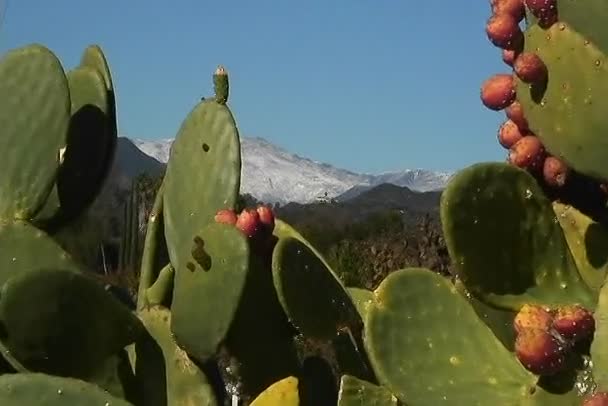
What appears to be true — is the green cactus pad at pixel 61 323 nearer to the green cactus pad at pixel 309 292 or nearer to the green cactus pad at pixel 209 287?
the green cactus pad at pixel 209 287

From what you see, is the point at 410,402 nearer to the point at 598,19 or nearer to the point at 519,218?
the point at 519,218

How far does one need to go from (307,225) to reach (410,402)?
15121 millimetres

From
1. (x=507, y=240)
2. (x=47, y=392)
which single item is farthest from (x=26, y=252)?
(x=507, y=240)

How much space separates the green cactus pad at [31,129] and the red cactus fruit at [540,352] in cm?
80

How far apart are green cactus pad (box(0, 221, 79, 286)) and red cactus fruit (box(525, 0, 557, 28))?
2.39 feet

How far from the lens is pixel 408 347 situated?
1.32 m

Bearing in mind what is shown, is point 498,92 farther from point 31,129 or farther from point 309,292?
point 31,129

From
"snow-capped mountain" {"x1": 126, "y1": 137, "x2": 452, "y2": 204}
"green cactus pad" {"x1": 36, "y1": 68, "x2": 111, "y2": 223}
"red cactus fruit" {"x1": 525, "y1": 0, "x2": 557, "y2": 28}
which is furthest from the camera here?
"snow-capped mountain" {"x1": 126, "y1": 137, "x2": 452, "y2": 204}

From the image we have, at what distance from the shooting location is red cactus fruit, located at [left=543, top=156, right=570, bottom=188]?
4.41 feet

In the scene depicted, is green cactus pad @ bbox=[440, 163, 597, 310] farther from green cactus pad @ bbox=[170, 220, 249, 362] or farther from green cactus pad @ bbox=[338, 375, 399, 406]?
green cactus pad @ bbox=[170, 220, 249, 362]

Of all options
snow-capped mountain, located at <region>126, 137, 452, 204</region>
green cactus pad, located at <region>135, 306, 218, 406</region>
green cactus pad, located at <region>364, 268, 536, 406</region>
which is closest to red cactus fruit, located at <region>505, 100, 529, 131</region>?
green cactus pad, located at <region>364, 268, 536, 406</region>

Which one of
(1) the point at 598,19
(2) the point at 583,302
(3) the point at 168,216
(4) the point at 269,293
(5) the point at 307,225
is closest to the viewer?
(1) the point at 598,19

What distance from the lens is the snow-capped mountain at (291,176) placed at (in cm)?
3841

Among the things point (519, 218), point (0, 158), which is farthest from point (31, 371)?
point (519, 218)
